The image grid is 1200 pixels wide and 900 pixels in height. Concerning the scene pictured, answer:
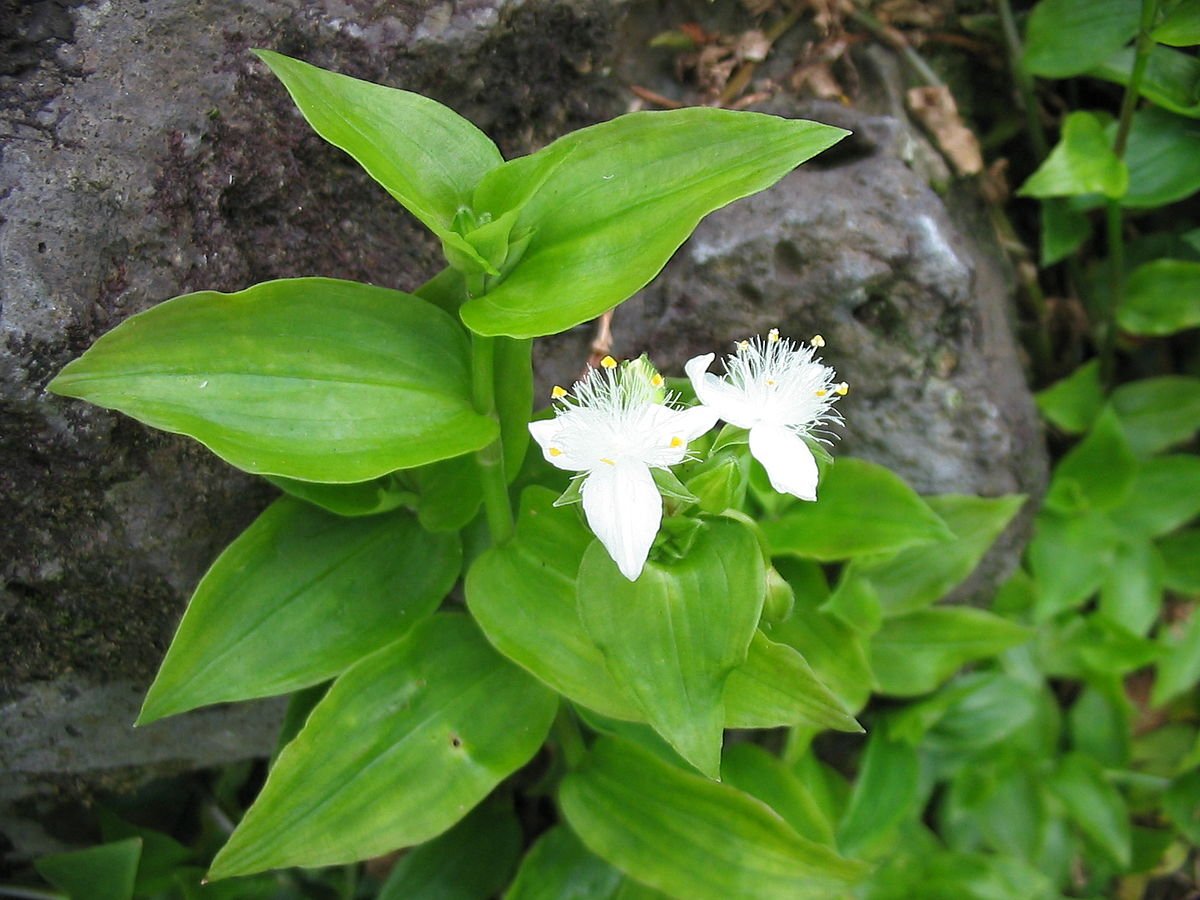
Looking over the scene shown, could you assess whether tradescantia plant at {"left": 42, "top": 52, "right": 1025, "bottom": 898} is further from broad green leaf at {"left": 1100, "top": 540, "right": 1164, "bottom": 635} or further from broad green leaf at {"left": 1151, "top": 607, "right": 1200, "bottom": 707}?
broad green leaf at {"left": 1151, "top": 607, "right": 1200, "bottom": 707}

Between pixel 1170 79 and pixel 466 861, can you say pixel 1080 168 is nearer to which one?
pixel 1170 79

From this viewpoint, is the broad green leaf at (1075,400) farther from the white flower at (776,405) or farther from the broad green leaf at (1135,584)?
the white flower at (776,405)

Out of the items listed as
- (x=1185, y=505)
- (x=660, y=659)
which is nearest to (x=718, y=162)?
(x=660, y=659)

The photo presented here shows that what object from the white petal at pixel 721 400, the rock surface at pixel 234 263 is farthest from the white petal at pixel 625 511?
the rock surface at pixel 234 263

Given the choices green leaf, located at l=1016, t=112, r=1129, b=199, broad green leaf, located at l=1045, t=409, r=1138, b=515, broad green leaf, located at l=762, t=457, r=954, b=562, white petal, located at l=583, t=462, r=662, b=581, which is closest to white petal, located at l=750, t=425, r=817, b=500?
white petal, located at l=583, t=462, r=662, b=581

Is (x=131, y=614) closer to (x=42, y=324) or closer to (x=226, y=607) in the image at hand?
(x=226, y=607)

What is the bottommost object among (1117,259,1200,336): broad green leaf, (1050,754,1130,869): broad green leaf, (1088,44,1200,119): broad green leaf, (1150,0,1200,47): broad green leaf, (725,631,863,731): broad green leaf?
(1050,754,1130,869): broad green leaf
